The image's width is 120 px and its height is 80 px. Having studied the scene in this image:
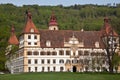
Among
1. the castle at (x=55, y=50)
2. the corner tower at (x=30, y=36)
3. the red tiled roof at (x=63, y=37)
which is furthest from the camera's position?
the red tiled roof at (x=63, y=37)

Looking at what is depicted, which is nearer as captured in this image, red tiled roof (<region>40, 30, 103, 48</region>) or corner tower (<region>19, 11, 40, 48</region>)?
corner tower (<region>19, 11, 40, 48</region>)

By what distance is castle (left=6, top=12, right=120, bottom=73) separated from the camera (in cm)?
9707


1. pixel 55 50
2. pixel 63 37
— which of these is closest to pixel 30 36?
pixel 55 50

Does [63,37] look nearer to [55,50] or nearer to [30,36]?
[55,50]

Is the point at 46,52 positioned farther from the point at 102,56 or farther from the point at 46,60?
the point at 102,56

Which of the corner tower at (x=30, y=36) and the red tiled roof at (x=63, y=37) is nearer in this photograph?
the corner tower at (x=30, y=36)

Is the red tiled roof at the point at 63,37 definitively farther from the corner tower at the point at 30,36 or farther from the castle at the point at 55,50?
the corner tower at the point at 30,36

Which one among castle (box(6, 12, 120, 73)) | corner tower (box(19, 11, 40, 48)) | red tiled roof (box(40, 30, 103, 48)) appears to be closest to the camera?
castle (box(6, 12, 120, 73))

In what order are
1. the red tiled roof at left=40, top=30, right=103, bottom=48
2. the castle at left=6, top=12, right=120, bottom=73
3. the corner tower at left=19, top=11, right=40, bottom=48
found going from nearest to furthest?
1. the castle at left=6, top=12, right=120, bottom=73
2. the corner tower at left=19, top=11, right=40, bottom=48
3. the red tiled roof at left=40, top=30, right=103, bottom=48

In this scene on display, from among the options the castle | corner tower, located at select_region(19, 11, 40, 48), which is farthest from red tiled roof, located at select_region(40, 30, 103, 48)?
corner tower, located at select_region(19, 11, 40, 48)

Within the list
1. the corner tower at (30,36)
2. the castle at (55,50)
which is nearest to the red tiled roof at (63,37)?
the castle at (55,50)

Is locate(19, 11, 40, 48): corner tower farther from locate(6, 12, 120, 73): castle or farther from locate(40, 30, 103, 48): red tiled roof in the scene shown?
locate(40, 30, 103, 48): red tiled roof

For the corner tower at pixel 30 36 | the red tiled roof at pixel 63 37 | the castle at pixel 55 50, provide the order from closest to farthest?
the castle at pixel 55 50 < the corner tower at pixel 30 36 < the red tiled roof at pixel 63 37

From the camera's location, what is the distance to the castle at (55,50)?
97.1 meters
